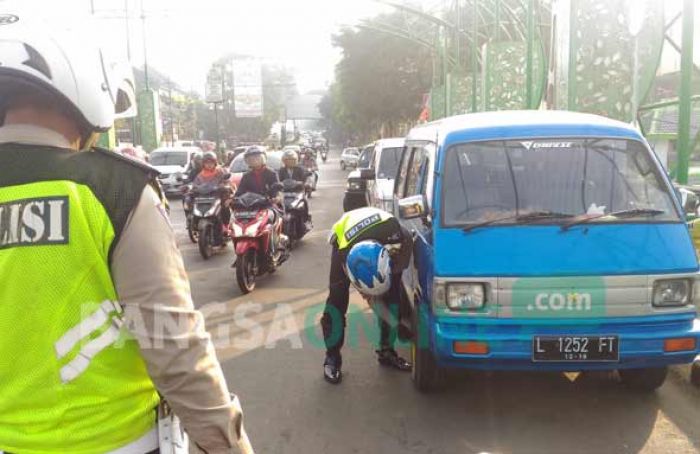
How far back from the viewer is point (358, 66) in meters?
43.8

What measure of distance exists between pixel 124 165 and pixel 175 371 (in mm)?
446

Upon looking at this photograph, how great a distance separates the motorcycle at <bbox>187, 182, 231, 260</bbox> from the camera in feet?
33.0

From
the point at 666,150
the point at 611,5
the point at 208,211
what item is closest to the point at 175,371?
the point at 611,5

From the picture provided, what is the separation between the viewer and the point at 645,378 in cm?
436

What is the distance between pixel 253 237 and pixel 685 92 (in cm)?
485

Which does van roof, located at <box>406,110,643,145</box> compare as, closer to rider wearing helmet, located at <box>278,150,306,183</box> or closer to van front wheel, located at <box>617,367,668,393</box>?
van front wheel, located at <box>617,367,668,393</box>

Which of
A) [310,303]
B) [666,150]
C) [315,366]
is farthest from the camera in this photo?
[666,150]

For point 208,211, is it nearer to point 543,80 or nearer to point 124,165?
point 543,80

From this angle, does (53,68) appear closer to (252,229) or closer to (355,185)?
(252,229)

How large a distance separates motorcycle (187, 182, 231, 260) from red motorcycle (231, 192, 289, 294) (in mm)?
1892

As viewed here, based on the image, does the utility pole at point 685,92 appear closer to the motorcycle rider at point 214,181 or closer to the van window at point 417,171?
the van window at point 417,171

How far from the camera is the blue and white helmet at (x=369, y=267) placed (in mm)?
4254

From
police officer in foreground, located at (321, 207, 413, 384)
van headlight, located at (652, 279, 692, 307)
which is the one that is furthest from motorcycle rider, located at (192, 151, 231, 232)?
van headlight, located at (652, 279, 692, 307)

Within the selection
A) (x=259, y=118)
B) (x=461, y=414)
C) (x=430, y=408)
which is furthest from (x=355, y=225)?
(x=259, y=118)
